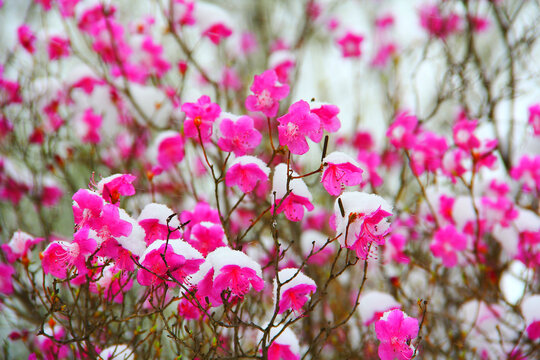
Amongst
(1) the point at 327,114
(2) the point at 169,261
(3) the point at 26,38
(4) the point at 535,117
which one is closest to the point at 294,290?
(2) the point at 169,261

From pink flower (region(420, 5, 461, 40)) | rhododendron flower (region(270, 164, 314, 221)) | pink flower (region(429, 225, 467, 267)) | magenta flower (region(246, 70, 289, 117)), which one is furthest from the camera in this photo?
pink flower (region(420, 5, 461, 40))

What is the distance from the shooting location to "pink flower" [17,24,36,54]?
3363mm

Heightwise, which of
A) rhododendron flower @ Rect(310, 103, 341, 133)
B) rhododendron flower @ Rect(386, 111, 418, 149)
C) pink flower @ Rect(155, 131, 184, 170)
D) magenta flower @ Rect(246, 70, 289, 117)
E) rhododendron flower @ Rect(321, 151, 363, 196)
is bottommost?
rhododendron flower @ Rect(321, 151, 363, 196)

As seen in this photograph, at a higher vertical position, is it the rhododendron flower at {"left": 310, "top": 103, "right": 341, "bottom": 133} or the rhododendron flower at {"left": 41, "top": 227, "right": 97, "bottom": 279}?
the rhododendron flower at {"left": 310, "top": 103, "right": 341, "bottom": 133}

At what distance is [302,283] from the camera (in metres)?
1.62

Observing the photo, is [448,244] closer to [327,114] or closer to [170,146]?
[327,114]

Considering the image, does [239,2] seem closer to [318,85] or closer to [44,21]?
[318,85]

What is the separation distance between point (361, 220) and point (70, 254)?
1.04 meters

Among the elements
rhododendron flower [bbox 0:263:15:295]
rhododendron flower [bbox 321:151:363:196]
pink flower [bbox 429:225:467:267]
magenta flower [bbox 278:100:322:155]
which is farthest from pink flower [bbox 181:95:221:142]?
pink flower [bbox 429:225:467:267]

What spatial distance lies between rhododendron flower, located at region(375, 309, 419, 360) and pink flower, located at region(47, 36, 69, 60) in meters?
3.17

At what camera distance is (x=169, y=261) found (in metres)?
1.52

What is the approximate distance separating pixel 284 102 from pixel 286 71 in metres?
0.49

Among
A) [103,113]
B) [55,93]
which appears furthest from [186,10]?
[55,93]

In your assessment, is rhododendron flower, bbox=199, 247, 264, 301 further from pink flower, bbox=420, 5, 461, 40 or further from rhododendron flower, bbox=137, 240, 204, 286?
pink flower, bbox=420, 5, 461, 40
